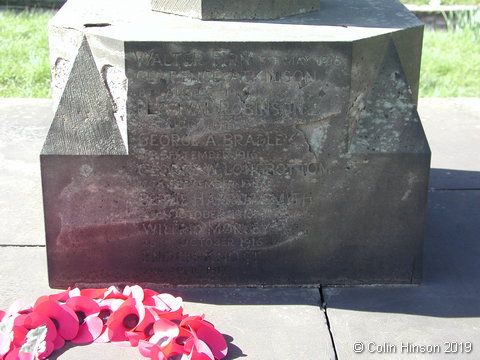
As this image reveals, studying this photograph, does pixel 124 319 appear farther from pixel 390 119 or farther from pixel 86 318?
pixel 390 119

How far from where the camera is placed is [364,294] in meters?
2.96

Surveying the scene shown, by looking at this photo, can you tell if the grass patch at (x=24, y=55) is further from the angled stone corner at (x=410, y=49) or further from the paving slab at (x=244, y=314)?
the angled stone corner at (x=410, y=49)

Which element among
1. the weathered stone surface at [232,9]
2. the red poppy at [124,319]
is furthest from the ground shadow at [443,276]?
the weathered stone surface at [232,9]

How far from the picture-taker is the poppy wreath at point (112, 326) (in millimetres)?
2520

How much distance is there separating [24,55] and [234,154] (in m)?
3.76

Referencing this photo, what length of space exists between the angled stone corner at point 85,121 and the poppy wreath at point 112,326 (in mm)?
510

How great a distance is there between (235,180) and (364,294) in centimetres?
65

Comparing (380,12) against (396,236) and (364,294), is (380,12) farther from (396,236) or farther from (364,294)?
(364,294)

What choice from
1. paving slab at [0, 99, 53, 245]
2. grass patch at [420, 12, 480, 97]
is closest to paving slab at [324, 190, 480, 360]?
paving slab at [0, 99, 53, 245]

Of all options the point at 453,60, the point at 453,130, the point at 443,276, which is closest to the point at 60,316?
the point at 443,276

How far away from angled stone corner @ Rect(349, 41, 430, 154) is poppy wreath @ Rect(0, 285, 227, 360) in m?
0.86

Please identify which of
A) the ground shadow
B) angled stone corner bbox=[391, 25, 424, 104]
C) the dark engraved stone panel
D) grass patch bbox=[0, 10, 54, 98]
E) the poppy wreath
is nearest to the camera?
the poppy wreath

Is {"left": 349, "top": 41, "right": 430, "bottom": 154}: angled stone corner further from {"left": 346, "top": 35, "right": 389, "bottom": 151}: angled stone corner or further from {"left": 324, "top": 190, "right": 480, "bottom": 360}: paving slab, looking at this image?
{"left": 324, "top": 190, "right": 480, "bottom": 360}: paving slab

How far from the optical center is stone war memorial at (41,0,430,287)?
9.09 ft
